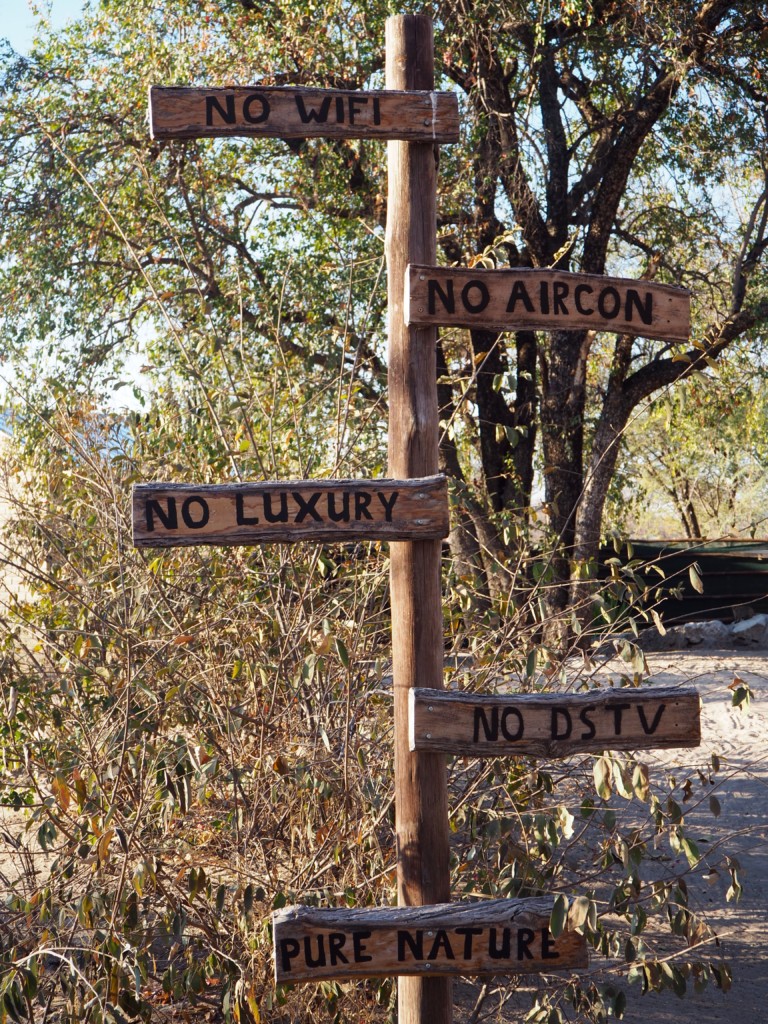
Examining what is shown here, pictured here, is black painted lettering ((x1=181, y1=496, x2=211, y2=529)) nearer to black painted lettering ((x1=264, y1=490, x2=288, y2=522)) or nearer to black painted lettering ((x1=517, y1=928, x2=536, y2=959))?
black painted lettering ((x1=264, y1=490, x2=288, y2=522))

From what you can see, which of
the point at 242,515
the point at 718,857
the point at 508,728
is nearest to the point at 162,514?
the point at 242,515

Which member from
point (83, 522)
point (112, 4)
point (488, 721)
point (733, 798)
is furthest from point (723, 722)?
point (112, 4)

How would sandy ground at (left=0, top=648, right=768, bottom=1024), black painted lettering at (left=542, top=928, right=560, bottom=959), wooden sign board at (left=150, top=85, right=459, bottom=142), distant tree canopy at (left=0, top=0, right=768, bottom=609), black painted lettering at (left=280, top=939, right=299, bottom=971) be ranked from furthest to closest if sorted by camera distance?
distant tree canopy at (left=0, top=0, right=768, bottom=609) → sandy ground at (left=0, top=648, right=768, bottom=1024) → wooden sign board at (left=150, top=85, right=459, bottom=142) → black painted lettering at (left=542, top=928, right=560, bottom=959) → black painted lettering at (left=280, top=939, right=299, bottom=971)

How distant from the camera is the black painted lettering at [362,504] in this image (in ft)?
9.73

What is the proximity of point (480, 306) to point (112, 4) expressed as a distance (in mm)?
9366

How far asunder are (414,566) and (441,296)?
0.73 m

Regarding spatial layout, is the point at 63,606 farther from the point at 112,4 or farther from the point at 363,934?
the point at 112,4

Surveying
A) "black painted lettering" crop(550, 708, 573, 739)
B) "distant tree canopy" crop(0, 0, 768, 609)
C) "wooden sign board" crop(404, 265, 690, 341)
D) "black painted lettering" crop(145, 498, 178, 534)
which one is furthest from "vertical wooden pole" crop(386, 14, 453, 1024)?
"distant tree canopy" crop(0, 0, 768, 609)

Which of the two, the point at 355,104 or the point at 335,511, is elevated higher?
the point at 355,104

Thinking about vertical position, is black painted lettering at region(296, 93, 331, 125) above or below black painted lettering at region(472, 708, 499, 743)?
above

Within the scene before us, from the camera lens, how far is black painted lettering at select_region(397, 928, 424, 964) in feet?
9.51

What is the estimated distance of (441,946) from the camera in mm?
2908

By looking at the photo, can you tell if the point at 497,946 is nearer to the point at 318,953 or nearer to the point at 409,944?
the point at 409,944

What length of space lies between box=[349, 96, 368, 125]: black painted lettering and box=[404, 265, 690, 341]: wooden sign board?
45cm
